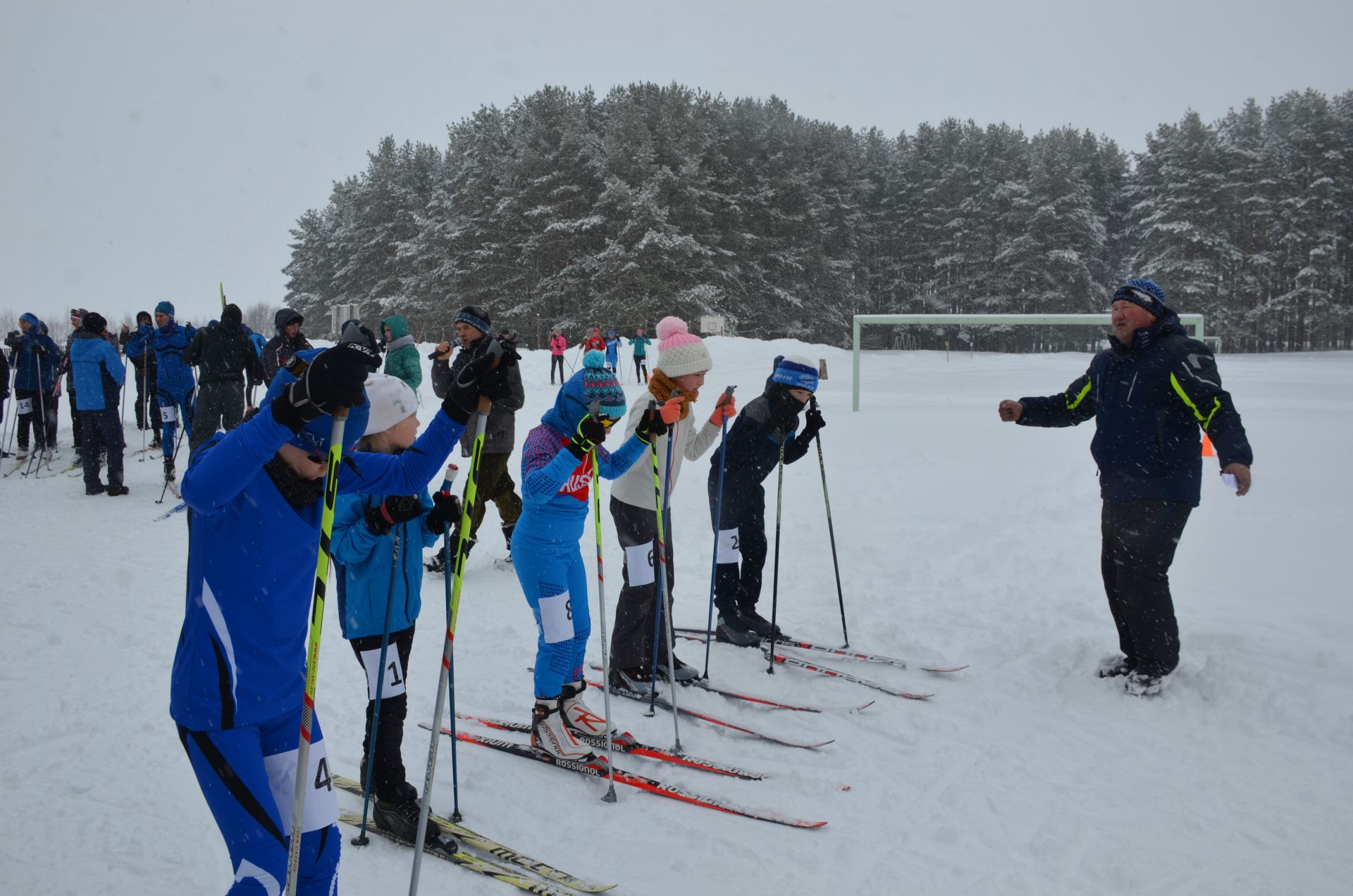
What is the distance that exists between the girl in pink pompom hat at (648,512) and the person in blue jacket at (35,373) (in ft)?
36.8

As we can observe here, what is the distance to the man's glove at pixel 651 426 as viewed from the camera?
3758 millimetres

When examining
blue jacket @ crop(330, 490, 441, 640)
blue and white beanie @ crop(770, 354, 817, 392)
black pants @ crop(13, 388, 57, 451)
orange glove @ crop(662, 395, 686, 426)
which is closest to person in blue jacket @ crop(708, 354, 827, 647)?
blue and white beanie @ crop(770, 354, 817, 392)

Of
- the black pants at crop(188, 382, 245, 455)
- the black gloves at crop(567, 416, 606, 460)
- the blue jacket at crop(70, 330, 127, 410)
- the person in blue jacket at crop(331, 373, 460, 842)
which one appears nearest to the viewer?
the person in blue jacket at crop(331, 373, 460, 842)

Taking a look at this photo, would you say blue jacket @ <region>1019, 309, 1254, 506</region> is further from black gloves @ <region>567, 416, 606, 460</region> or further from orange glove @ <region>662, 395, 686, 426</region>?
black gloves @ <region>567, 416, 606, 460</region>

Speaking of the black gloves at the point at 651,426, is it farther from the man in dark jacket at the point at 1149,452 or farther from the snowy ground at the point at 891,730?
the man in dark jacket at the point at 1149,452

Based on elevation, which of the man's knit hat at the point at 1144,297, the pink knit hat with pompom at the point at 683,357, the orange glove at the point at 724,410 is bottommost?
the orange glove at the point at 724,410

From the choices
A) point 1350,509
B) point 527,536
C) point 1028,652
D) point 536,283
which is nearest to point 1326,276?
point 536,283

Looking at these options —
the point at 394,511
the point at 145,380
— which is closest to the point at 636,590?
the point at 394,511

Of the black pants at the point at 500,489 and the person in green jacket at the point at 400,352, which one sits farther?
the person in green jacket at the point at 400,352

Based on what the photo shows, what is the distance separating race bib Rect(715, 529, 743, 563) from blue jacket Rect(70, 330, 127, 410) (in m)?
8.13

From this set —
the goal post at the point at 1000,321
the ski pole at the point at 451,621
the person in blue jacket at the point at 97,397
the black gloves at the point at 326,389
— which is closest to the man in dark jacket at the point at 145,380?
the person in blue jacket at the point at 97,397

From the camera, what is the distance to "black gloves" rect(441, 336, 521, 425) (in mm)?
2426

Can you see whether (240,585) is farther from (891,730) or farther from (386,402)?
(891,730)

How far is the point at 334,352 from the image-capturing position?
1.90 m
